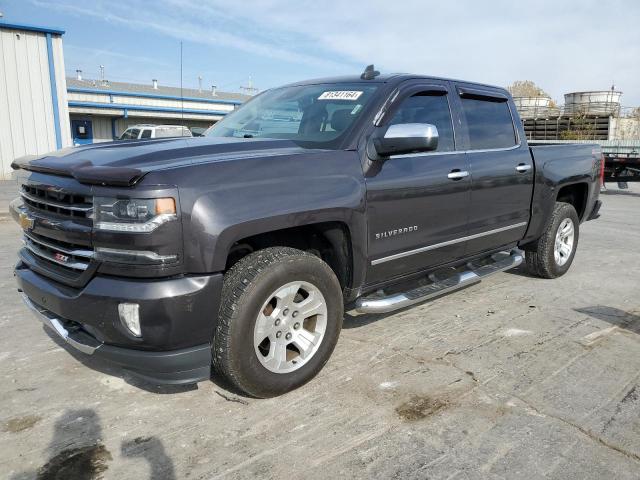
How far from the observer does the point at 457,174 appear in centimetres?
395

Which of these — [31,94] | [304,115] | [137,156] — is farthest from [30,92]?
[137,156]

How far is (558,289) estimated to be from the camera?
17.4 ft

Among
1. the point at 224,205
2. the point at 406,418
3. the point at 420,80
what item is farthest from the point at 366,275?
the point at 420,80

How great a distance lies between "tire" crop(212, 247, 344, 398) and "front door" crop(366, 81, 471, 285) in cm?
52

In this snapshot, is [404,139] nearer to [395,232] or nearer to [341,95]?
[395,232]

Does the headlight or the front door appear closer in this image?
the headlight

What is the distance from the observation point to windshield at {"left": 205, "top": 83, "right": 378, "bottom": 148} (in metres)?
3.52

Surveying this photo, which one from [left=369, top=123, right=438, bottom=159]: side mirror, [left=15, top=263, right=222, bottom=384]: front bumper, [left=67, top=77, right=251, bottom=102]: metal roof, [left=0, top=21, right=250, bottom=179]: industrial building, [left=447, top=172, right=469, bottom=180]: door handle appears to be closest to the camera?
[left=15, top=263, right=222, bottom=384]: front bumper

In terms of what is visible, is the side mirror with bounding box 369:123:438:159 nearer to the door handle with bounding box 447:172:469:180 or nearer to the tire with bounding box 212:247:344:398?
the door handle with bounding box 447:172:469:180

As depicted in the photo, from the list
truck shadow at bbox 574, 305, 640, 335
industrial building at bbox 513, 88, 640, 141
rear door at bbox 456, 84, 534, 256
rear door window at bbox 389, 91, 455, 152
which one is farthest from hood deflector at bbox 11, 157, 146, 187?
industrial building at bbox 513, 88, 640, 141

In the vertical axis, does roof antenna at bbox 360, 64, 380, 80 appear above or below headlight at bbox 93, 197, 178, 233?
above

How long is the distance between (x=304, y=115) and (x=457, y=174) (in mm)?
1221

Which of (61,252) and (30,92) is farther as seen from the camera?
(30,92)

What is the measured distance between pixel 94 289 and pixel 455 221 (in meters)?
2.61
